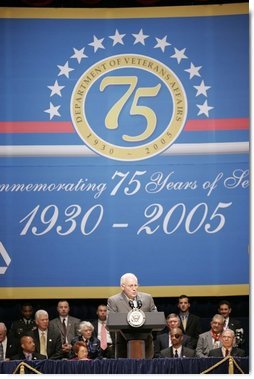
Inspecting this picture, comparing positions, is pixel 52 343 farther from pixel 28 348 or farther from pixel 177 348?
pixel 177 348

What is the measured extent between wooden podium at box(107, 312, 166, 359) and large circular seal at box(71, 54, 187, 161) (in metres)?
3.93

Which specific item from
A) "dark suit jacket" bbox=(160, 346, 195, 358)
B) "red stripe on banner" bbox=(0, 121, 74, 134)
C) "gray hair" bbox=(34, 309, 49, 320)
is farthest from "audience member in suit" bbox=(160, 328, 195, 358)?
"red stripe on banner" bbox=(0, 121, 74, 134)

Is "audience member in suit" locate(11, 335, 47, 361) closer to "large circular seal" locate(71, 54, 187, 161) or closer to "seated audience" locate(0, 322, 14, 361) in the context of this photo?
"seated audience" locate(0, 322, 14, 361)

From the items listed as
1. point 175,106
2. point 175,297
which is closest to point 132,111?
point 175,106

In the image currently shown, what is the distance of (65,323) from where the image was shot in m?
9.02

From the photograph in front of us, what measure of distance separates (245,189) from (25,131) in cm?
202

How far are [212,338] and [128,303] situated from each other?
103 inches

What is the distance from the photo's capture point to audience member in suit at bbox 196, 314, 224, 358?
8586 mm

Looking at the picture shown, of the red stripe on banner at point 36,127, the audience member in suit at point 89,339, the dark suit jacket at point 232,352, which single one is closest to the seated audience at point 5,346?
the audience member in suit at point 89,339

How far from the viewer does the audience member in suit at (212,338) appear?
8.59 meters

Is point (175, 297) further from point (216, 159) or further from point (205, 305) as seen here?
point (216, 159)

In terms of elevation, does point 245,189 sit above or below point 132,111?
below

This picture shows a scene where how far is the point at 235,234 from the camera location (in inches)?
370

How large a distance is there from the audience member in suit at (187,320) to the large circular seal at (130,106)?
137 cm
